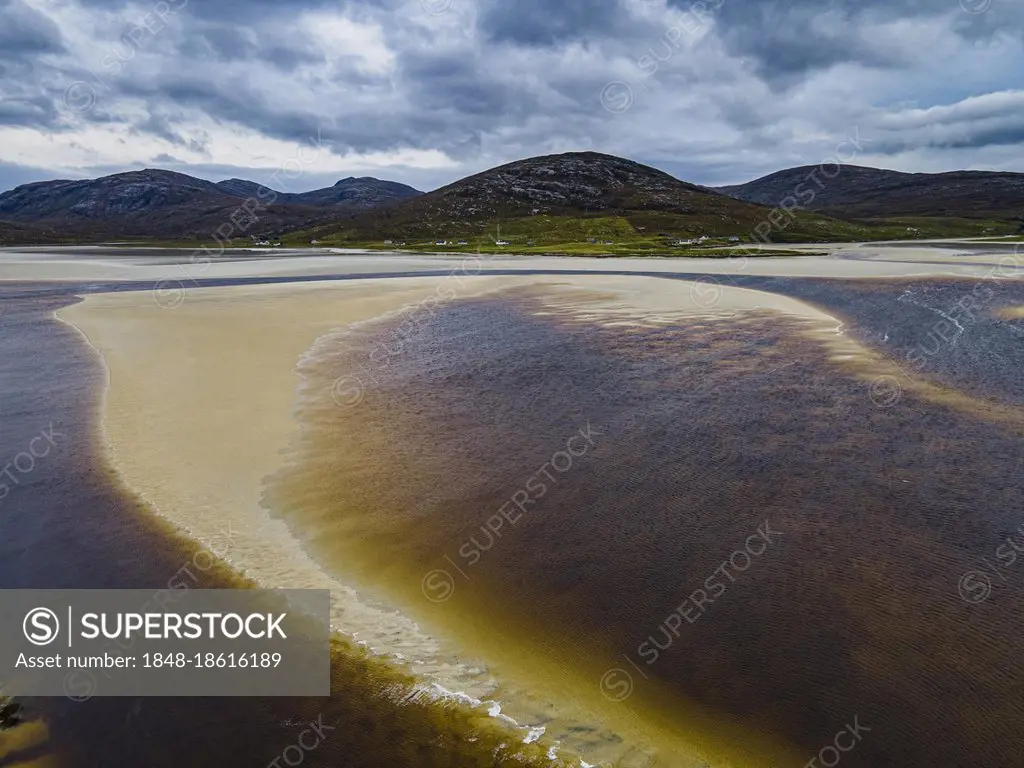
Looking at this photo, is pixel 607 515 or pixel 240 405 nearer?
pixel 607 515

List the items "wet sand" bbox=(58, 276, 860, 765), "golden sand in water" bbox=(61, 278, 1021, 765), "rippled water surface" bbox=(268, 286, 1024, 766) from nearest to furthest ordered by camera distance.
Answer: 1. "rippled water surface" bbox=(268, 286, 1024, 766)
2. "golden sand in water" bbox=(61, 278, 1021, 765)
3. "wet sand" bbox=(58, 276, 860, 765)

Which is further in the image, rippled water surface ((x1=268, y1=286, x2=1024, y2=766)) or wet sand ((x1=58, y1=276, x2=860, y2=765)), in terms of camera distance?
wet sand ((x1=58, y1=276, x2=860, y2=765))

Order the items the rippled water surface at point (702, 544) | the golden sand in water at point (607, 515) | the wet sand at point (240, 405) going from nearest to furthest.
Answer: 1. the rippled water surface at point (702, 544)
2. the golden sand in water at point (607, 515)
3. the wet sand at point (240, 405)

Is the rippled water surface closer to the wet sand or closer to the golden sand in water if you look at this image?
the golden sand in water

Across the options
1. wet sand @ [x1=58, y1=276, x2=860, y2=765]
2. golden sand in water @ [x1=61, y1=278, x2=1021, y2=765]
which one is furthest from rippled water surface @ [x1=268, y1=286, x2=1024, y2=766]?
wet sand @ [x1=58, y1=276, x2=860, y2=765]

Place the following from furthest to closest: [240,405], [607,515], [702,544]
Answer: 1. [240,405]
2. [607,515]
3. [702,544]

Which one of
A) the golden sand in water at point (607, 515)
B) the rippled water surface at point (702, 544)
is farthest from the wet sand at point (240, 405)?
the rippled water surface at point (702, 544)

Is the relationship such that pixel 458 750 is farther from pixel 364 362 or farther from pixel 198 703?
pixel 364 362

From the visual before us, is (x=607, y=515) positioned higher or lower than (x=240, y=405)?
lower

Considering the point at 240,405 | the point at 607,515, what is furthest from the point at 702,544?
the point at 240,405

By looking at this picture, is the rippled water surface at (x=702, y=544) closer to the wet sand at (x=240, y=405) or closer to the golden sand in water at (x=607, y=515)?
the golden sand in water at (x=607, y=515)

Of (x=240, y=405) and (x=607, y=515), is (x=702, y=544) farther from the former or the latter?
(x=240, y=405)
